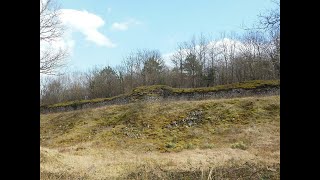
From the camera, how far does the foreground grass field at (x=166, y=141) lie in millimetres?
8508

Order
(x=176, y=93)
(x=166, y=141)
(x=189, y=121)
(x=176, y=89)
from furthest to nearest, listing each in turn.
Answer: (x=176, y=89), (x=176, y=93), (x=189, y=121), (x=166, y=141)

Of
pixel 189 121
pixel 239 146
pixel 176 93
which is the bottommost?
pixel 239 146

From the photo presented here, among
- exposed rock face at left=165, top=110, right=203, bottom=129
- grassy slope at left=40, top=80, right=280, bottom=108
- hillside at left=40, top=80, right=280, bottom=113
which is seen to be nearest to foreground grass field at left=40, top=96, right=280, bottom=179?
exposed rock face at left=165, top=110, right=203, bottom=129

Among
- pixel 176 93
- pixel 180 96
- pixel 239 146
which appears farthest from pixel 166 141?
pixel 176 93

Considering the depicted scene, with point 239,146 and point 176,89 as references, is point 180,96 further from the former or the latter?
point 239,146

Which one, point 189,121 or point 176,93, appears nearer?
point 189,121

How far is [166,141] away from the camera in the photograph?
1448 cm

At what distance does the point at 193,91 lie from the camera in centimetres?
2030

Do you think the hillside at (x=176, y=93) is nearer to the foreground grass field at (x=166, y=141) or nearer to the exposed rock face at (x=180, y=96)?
the exposed rock face at (x=180, y=96)

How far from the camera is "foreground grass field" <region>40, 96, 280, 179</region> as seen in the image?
851 cm

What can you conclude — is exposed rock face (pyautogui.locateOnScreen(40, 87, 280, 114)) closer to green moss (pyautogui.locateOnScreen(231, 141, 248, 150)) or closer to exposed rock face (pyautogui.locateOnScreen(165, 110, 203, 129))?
exposed rock face (pyautogui.locateOnScreen(165, 110, 203, 129))

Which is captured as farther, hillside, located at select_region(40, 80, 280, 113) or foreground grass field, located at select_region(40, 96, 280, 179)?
hillside, located at select_region(40, 80, 280, 113)
